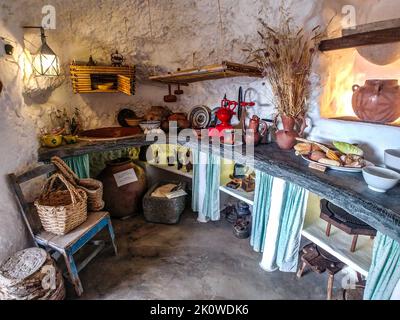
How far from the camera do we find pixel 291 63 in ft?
5.13

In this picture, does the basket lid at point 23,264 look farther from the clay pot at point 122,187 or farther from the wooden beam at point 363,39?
the wooden beam at point 363,39

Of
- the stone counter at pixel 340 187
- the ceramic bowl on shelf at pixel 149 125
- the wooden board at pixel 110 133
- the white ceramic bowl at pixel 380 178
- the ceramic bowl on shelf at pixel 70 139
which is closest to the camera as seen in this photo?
the stone counter at pixel 340 187

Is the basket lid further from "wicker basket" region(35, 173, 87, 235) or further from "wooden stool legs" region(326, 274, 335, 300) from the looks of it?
"wooden stool legs" region(326, 274, 335, 300)

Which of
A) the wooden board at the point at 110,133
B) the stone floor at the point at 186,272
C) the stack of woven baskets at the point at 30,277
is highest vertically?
the wooden board at the point at 110,133

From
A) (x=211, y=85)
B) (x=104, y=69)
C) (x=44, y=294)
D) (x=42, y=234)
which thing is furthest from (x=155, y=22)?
(x=44, y=294)

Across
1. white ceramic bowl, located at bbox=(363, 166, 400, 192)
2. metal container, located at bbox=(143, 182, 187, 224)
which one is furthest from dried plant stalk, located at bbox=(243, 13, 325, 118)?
metal container, located at bbox=(143, 182, 187, 224)

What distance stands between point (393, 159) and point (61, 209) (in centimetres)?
184

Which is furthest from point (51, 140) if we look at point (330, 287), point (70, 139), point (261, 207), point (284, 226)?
point (330, 287)

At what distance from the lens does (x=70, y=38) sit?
6.08 feet

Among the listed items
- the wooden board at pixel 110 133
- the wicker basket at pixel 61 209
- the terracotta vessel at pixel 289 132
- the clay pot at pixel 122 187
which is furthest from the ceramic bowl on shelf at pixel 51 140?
the terracotta vessel at pixel 289 132

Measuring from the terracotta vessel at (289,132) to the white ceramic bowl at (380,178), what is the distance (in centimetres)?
49

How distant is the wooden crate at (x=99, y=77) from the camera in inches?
72.9

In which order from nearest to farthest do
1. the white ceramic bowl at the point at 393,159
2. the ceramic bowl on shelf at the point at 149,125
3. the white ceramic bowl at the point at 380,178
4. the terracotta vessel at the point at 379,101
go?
the white ceramic bowl at the point at 380,178 → the white ceramic bowl at the point at 393,159 → the terracotta vessel at the point at 379,101 → the ceramic bowl on shelf at the point at 149,125

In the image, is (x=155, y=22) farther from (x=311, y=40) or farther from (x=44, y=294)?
(x=44, y=294)
